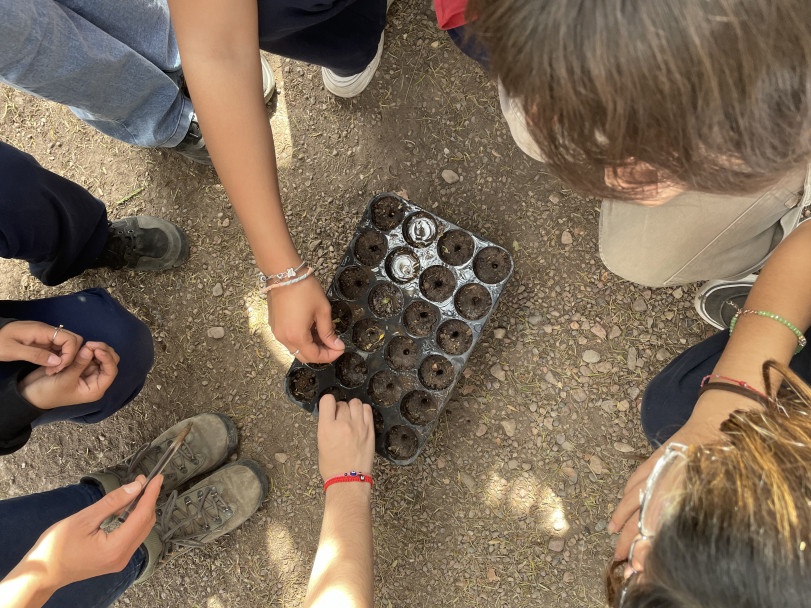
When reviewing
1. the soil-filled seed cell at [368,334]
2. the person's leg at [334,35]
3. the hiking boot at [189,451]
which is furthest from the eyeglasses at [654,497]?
the hiking boot at [189,451]

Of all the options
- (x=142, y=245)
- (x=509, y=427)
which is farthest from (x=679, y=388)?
(x=142, y=245)

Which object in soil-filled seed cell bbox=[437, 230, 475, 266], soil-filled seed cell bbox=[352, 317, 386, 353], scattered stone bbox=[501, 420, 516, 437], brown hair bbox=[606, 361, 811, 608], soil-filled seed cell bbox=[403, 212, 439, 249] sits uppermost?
brown hair bbox=[606, 361, 811, 608]

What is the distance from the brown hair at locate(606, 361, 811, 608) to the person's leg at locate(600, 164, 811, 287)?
58cm

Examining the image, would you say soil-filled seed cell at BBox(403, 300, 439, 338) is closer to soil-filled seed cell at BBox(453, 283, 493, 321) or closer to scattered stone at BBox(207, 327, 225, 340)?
soil-filled seed cell at BBox(453, 283, 493, 321)

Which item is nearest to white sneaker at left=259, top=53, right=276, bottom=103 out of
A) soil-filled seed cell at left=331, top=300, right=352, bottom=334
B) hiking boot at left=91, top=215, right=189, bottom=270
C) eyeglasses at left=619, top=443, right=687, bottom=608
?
hiking boot at left=91, top=215, right=189, bottom=270

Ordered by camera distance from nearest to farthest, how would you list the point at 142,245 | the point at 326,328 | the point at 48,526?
the point at 326,328 → the point at 48,526 → the point at 142,245

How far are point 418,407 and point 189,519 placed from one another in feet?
2.85

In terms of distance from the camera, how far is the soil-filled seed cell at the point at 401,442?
1603 mm

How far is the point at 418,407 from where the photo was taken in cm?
161

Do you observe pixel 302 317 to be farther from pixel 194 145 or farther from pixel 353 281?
pixel 194 145

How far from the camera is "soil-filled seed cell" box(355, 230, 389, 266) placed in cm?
166

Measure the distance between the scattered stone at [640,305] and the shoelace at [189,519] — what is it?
56.9 inches

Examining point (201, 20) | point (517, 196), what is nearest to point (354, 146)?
point (517, 196)

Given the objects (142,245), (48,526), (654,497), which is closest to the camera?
(654,497)
